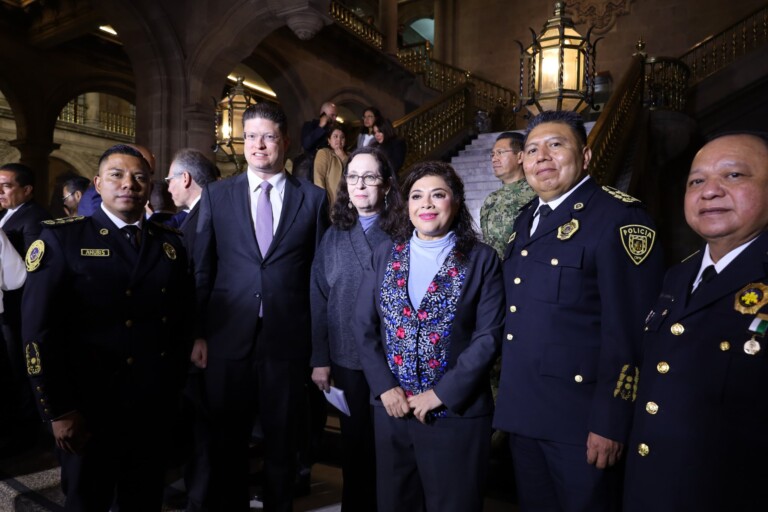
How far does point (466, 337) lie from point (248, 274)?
1.13 metres

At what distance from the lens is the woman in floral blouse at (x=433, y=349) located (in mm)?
2113

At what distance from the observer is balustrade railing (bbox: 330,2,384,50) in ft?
42.6

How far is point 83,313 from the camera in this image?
2273mm

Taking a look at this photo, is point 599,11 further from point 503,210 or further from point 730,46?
point 503,210

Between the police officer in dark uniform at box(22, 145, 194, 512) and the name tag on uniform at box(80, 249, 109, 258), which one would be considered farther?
the name tag on uniform at box(80, 249, 109, 258)

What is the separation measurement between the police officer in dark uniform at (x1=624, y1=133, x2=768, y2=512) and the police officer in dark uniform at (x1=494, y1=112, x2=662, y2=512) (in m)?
0.23

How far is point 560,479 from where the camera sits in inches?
→ 76.3

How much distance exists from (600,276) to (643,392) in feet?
1.44

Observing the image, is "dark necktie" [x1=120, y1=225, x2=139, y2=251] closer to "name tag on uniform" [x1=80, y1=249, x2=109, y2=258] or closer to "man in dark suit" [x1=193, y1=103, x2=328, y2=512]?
"name tag on uniform" [x1=80, y1=249, x2=109, y2=258]

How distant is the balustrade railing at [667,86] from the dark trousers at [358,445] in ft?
31.8

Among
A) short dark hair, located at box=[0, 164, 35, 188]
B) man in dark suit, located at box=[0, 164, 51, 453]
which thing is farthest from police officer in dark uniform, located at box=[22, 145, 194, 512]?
short dark hair, located at box=[0, 164, 35, 188]

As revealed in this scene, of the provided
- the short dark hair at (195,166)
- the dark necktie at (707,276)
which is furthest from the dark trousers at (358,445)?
the short dark hair at (195,166)

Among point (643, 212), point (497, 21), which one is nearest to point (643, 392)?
point (643, 212)

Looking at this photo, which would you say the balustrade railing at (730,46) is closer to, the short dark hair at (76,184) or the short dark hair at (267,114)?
the short dark hair at (76,184)
